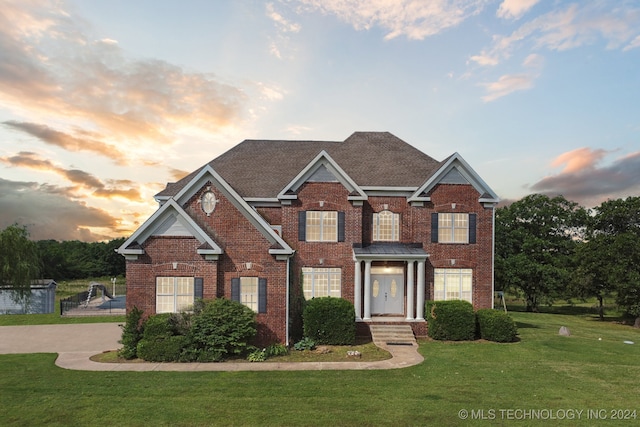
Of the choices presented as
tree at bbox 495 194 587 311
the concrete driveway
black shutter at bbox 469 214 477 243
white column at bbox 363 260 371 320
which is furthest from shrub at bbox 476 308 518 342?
tree at bbox 495 194 587 311

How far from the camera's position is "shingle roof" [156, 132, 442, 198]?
924 inches

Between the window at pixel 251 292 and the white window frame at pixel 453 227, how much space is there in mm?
10427

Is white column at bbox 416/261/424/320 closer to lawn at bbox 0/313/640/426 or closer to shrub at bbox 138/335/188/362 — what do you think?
lawn at bbox 0/313/640/426

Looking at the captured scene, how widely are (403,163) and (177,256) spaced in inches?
550

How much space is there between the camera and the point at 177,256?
58.9 feet

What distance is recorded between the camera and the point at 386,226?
23125 millimetres

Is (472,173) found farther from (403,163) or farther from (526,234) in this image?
(526,234)

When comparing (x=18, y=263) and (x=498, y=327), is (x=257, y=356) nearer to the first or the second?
(x=498, y=327)

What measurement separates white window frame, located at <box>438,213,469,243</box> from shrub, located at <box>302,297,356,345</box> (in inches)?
286

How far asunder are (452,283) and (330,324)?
7.75 m

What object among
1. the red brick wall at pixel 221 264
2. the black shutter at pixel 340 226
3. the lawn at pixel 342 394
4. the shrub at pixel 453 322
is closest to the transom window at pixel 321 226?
the black shutter at pixel 340 226

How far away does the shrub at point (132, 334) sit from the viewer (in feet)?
54.6

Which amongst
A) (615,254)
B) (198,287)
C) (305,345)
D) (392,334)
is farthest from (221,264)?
(615,254)

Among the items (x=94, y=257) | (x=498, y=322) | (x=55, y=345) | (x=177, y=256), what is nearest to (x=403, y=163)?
(x=498, y=322)
